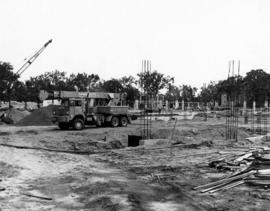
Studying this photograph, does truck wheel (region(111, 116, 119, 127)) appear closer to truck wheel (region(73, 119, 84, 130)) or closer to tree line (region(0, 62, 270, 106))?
truck wheel (region(73, 119, 84, 130))

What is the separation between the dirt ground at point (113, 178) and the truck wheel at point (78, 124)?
17.0 ft

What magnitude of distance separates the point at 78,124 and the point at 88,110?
4.31 feet

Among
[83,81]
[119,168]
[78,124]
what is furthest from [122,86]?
[119,168]

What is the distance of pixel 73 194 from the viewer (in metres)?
9.34

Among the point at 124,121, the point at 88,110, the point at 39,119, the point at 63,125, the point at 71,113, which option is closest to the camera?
the point at 71,113

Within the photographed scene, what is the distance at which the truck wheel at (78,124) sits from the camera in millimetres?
26087

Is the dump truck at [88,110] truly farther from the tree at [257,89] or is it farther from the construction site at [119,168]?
the tree at [257,89]

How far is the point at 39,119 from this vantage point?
3325 centimetres

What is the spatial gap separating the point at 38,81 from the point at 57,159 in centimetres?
6873

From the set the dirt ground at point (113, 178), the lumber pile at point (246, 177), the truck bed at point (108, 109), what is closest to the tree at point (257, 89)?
the truck bed at point (108, 109)

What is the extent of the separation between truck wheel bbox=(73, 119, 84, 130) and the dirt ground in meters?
5.17

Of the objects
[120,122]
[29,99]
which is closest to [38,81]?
[29,99]

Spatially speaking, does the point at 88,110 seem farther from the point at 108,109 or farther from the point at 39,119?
the point at 39,119

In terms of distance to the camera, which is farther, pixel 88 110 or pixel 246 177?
pixel 88 110
